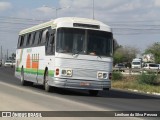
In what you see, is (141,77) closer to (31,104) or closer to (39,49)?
(39,49)

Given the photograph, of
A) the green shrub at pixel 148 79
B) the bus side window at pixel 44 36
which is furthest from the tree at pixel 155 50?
the bus side window at pixel 44 36

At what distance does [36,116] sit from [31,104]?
3351mm

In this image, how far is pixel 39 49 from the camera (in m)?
26.9

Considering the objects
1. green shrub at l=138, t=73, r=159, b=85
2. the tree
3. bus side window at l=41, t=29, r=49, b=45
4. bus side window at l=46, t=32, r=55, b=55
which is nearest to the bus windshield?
bus side window at l=46, t=32, r=55, b=55

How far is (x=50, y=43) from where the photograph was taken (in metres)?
24.5

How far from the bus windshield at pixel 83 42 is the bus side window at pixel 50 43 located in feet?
1.79

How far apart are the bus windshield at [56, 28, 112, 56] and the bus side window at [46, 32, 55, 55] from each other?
1.79 ft

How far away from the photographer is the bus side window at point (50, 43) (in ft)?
78.9

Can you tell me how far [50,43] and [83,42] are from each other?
1.86m

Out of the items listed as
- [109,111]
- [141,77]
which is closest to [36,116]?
[109,111]

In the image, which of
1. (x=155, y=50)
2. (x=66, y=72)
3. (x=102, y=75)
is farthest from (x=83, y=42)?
(x=155, y=50)

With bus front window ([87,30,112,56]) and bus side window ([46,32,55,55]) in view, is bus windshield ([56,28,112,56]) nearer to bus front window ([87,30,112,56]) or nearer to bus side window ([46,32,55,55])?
bus front window ([87,30,112,56])

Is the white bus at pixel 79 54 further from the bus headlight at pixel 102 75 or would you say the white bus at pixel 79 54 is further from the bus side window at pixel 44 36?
the bus side window at pixel 44 36

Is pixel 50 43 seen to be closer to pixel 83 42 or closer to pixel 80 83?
pixel 83 42
